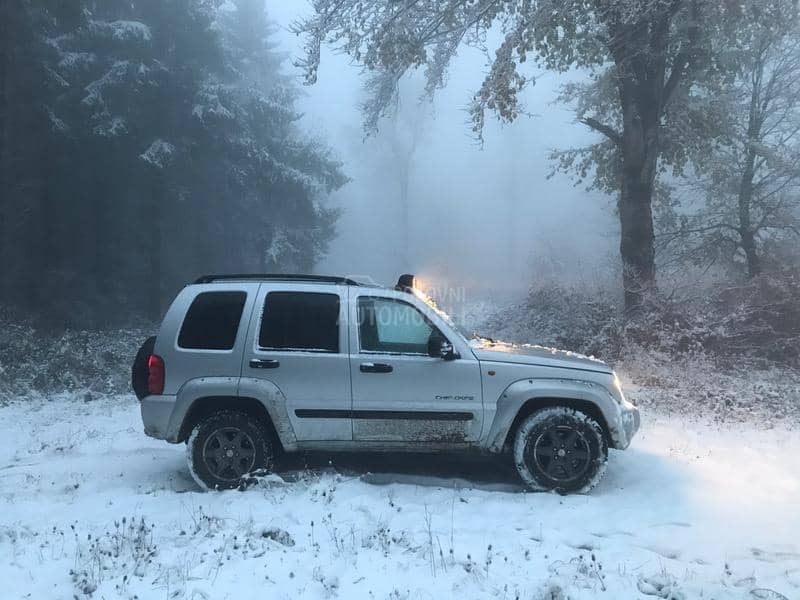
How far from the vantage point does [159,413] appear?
5645 millimetres

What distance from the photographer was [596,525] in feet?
16.1

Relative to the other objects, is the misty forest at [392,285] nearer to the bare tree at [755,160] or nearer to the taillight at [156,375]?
the bare tree at [755,160]

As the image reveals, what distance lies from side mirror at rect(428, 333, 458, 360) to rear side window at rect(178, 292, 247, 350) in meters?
1.88

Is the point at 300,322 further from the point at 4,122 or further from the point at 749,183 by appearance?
the point at 4,122

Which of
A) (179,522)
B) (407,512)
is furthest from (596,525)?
(179,522)

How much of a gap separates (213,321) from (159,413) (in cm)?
98

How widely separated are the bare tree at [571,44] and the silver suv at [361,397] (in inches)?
276

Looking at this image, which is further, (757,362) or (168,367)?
(757,362)

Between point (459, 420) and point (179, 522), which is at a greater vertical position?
point (459, 420)

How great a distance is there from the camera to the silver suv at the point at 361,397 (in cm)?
561

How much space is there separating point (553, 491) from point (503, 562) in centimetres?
152

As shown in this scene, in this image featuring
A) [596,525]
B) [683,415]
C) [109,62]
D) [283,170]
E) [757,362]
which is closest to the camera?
[596,525]

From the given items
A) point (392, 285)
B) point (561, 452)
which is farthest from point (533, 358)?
point (392, 285)

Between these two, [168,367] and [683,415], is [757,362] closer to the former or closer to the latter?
[683,415]
